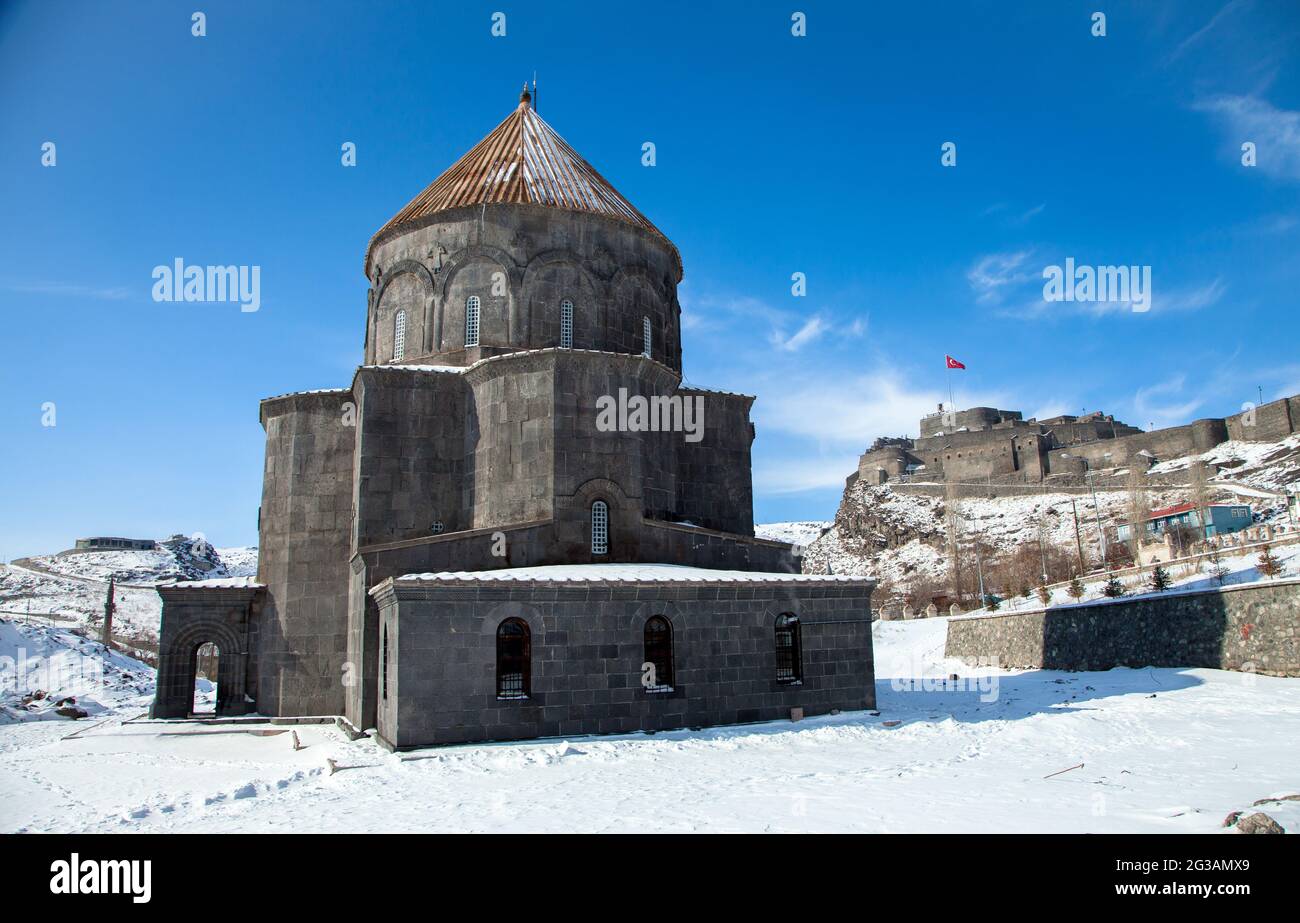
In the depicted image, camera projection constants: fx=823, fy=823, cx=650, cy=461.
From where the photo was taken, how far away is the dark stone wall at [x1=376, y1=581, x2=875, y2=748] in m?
12.9

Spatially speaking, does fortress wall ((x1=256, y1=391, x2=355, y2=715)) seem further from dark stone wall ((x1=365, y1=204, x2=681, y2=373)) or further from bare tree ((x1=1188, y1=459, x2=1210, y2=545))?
bare tree ((x1=1188, y1=459, x2=1210, y2=545))

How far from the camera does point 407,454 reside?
57.7ft

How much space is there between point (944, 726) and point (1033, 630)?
40.5ft

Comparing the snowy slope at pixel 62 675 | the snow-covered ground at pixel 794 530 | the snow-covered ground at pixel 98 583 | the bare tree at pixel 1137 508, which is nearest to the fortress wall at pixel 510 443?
the snowy slope at pixel 62 675

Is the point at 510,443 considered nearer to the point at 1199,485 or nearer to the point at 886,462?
the point at 1199,485

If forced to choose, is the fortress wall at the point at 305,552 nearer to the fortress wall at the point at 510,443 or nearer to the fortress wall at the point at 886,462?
the fortress wall at the point at 510,443

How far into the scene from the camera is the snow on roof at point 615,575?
44.2 ft

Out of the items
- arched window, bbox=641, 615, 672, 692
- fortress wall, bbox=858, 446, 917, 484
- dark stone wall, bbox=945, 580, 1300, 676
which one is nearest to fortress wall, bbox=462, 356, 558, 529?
arched window, bbox=641, 615, 672, 692

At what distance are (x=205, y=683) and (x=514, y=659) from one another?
27.7 meters

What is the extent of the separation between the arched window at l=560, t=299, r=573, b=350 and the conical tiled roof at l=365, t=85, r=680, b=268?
95.2 inches

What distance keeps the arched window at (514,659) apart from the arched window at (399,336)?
31.0ft
